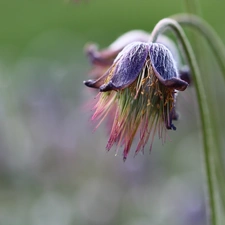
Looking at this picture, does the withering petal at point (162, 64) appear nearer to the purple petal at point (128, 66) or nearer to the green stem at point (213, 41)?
the purple petal at point (128, 66)

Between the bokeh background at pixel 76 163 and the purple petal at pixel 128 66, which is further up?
the bokeh background at pixel 76 163

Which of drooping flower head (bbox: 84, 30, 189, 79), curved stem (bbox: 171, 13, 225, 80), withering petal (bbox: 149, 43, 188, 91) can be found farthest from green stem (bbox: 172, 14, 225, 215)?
withering petal (bbox: 149, 43, 188, 91)

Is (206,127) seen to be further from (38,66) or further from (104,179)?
(38,66)

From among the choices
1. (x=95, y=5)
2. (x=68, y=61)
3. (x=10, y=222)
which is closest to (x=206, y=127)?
(x=10, y=222)

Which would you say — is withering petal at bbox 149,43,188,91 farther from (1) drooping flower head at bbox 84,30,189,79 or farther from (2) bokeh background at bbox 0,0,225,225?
(2) bokeh background at bbox 0,0,225,225

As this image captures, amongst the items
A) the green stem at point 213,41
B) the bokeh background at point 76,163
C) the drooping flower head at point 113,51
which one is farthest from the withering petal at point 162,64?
the bokeh background at point 76,163

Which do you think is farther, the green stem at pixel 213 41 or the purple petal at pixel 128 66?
the green stem at pixel 213 41

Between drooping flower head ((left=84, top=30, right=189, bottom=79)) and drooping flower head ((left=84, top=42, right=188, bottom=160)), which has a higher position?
drooping flower head ((left=84, top=30, right=189, bottom=79))

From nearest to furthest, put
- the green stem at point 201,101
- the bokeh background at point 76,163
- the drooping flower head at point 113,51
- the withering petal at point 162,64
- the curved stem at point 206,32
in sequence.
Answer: the withering petal at point 162,64, the green stem at point 201,101, the curved stem at point 206,32, the drooping flower head at point 113,51, the bokeh background at point 76,163

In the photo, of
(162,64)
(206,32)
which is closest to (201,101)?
(162,64)
